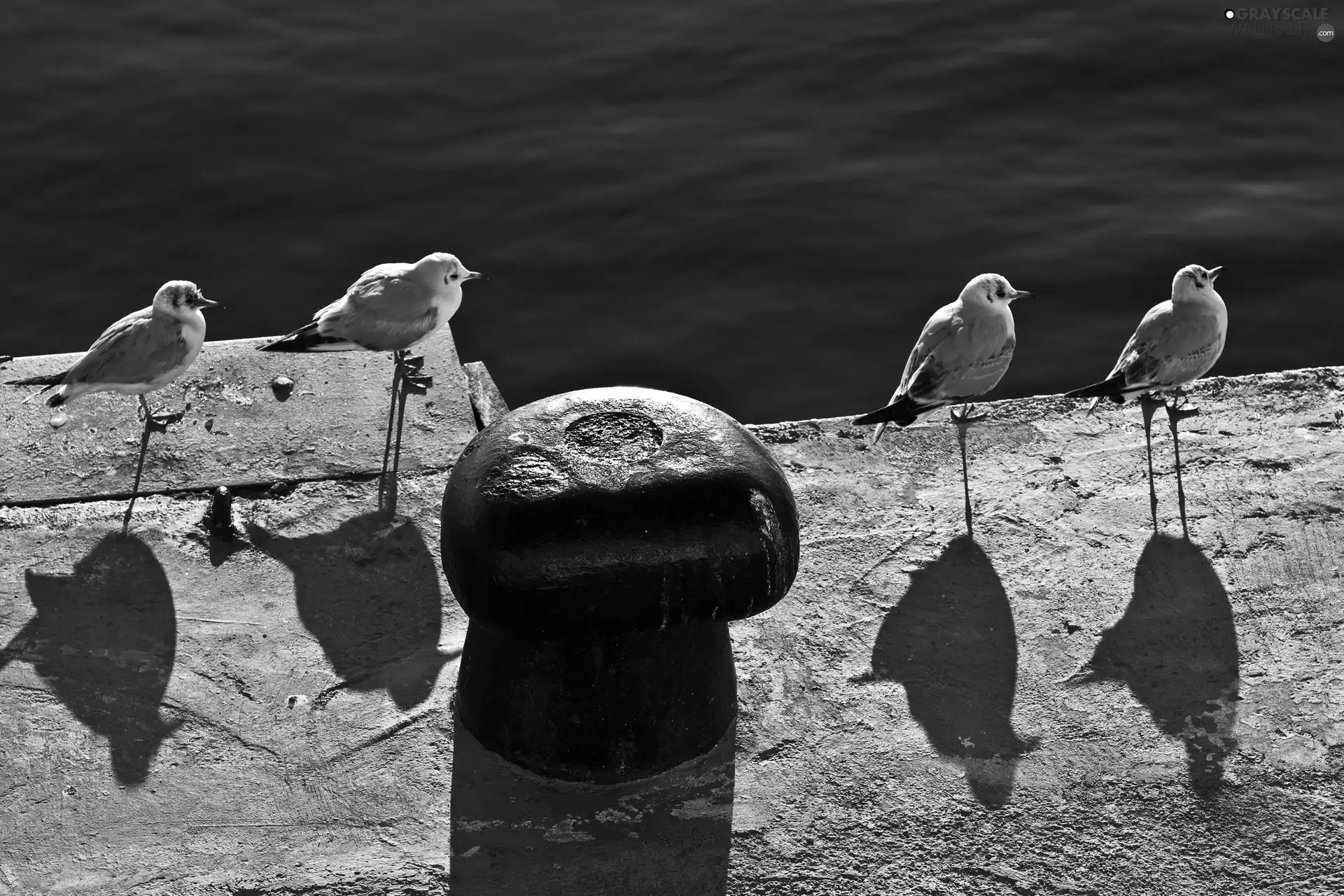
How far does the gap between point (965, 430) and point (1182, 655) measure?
1.45m

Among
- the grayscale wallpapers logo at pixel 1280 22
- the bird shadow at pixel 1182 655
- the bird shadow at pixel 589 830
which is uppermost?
the grayscale wallpapers logo at pixel 1280 22

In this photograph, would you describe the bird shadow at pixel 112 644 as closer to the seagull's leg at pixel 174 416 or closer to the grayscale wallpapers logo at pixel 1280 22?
the seagull's leg at pixel 174 416

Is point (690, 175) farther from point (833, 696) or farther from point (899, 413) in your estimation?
point (833, 696)

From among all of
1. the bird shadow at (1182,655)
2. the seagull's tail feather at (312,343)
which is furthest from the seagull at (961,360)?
the seagull's tail feather at (312,343)

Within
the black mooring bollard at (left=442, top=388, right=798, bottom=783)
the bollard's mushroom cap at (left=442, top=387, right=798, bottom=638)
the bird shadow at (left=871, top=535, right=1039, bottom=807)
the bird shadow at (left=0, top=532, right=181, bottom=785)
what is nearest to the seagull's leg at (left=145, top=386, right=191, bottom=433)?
the bird shadow at (left=0, top=532, right=181, bottom=785)

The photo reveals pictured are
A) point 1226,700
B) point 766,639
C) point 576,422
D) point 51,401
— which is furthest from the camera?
A: point 51,401

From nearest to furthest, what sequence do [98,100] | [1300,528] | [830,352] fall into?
[1300,528]
[830,352]
[98,100]

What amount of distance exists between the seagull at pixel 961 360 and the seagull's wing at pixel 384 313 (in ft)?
6.52

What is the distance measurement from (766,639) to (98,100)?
9.20 meters

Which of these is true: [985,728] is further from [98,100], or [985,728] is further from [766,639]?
[98,100]

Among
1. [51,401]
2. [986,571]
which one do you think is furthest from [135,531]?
[986,571]

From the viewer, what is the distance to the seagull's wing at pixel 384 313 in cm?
653

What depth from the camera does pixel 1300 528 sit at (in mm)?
5691

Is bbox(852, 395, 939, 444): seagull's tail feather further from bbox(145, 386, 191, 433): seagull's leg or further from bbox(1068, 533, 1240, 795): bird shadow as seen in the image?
bbox(145, 386, 191, 433): seagull's leg
